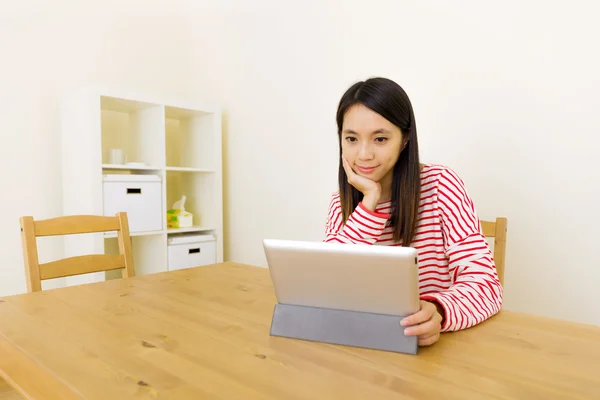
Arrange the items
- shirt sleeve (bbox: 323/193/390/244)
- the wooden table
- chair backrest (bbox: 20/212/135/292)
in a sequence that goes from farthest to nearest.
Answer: chair backrest (bbox: 20/212/135/292)
shirt sleeve (bbox: 323/193/390/244)
the wooden table

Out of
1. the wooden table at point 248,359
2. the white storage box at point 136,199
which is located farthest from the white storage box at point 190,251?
the wooden table at point 248,359

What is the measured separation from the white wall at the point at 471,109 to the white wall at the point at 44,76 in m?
0.74

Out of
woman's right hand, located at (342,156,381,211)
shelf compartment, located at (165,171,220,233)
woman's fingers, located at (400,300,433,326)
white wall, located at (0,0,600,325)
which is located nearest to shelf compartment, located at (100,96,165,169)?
white wall, located at (0,0,600,325)

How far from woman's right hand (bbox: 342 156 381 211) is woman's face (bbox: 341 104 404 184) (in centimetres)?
2

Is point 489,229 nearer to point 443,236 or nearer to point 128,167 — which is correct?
point 443,236

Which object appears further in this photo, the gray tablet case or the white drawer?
the white drawer

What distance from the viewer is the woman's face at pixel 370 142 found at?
43.8 inches

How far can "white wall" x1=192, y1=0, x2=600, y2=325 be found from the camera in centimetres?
163

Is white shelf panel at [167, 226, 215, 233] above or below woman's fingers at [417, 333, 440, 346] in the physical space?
below

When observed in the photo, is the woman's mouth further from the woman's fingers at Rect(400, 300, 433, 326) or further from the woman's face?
the woman's fingers at Rect(400, 300, 433, 326)

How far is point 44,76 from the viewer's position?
2484mm

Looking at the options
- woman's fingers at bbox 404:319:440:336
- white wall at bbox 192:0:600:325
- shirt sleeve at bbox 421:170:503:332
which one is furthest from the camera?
white wall at bbox 192:0:600:325

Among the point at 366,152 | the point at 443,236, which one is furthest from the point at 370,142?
the point at 443,236

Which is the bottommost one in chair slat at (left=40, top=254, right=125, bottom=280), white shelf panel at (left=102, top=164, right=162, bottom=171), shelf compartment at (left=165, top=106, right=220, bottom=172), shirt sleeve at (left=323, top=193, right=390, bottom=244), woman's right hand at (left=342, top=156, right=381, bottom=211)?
chair slat at (left=40, top=254, right=125, bottom=280)
